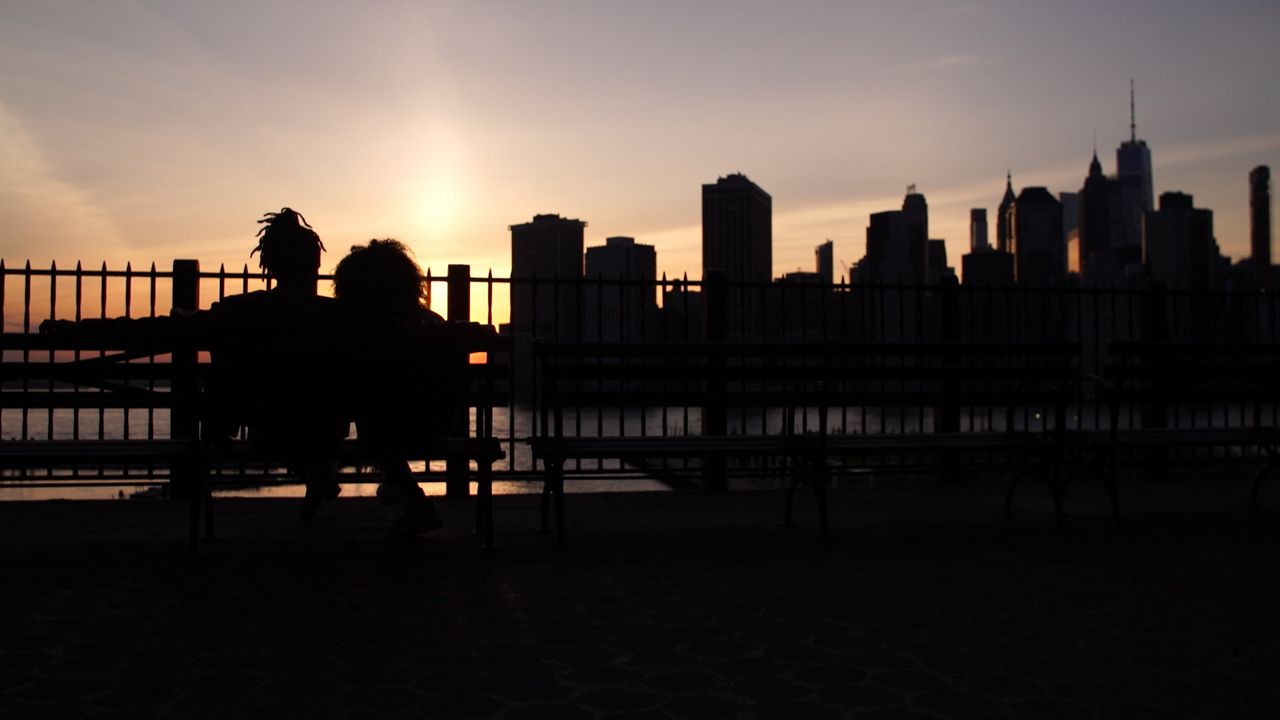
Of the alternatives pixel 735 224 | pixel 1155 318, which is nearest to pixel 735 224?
pixel 735 224

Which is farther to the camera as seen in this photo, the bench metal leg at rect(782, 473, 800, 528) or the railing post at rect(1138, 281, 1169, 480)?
the railing post at rect(1138, 281, 1169, 480)

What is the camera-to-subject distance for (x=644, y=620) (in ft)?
13.1

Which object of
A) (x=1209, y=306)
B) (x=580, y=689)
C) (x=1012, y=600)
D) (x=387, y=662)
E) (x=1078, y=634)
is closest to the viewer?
(x=580, y=689)

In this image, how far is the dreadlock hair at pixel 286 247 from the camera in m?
5.76

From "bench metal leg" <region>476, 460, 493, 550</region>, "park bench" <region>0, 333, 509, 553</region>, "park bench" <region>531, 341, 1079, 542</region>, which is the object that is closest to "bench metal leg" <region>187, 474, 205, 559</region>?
"park bench" <region>0, 333, 509, 553</region>

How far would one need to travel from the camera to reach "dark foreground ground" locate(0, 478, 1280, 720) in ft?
9.87

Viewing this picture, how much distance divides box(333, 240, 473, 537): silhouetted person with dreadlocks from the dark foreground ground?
2.08 feet

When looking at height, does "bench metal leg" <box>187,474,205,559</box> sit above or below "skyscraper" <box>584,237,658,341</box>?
below

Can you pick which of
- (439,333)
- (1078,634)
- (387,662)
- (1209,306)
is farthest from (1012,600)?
(1209,306)

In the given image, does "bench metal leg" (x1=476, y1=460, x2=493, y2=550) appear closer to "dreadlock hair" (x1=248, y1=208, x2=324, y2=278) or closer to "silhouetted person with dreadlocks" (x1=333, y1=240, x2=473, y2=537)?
"silhouetted person with dreadlocks" (x1=333, y1=240, x2=473, y2=537)

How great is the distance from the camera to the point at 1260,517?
23.1 feet

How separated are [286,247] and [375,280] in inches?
23.0

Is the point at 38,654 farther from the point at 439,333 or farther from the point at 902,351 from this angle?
the point at 902,351

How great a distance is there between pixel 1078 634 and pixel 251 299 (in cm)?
409
